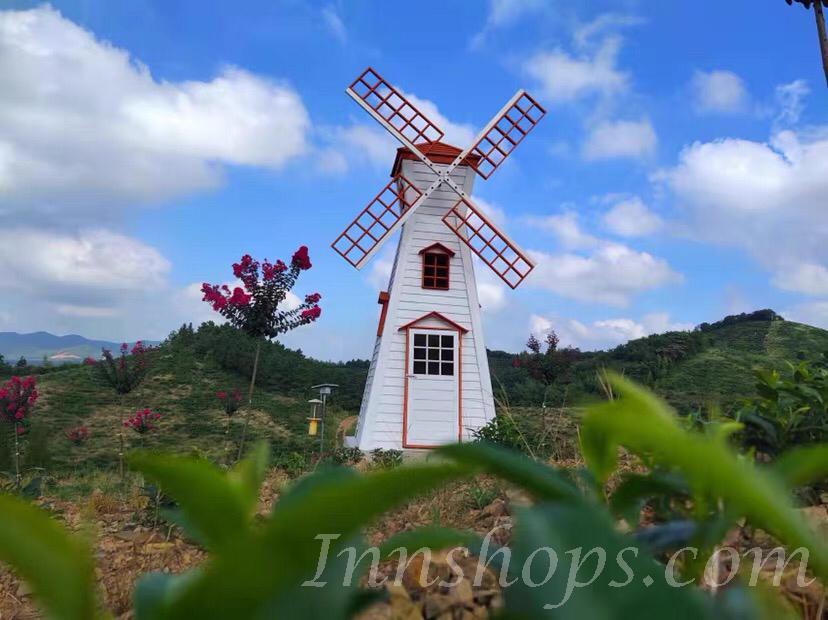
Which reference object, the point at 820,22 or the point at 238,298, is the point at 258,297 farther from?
the point at 820,22

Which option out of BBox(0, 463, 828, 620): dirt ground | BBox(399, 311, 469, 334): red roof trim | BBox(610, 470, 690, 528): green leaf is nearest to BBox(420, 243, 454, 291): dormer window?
BBox(399, 311, 469, 334): red roof trim

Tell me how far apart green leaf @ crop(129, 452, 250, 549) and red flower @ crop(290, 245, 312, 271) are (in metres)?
9.47

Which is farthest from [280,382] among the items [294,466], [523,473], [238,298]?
[523,473]

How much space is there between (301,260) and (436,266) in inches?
118

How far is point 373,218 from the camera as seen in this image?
1259 centimetres

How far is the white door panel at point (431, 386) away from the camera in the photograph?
11.5 meters

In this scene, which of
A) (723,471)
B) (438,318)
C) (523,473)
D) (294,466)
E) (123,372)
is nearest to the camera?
(723,471)

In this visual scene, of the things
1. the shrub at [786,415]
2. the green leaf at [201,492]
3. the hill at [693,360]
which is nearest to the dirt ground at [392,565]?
the green leaf at [201,492]

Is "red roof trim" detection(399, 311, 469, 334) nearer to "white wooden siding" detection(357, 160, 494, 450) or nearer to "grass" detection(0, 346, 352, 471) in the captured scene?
"white wooden siding" detection(357, 160, 494, 450)

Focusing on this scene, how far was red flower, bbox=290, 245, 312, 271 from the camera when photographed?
10.1m

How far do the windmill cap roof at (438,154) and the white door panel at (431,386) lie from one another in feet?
11.5

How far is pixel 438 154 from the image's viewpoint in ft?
40.9

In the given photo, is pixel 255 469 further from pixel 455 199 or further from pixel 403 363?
pixel 455 199

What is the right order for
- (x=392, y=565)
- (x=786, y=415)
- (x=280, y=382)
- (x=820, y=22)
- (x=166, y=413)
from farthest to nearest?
(x=280, y=382) → (x=166, y=413) → (x=820, y=22) → (x=786, y=415) → (x=392, y=565)
